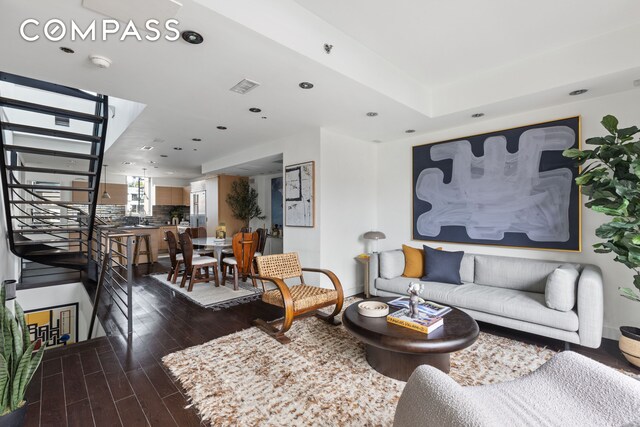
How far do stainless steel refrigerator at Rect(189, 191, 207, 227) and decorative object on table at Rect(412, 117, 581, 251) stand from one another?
6296 mm

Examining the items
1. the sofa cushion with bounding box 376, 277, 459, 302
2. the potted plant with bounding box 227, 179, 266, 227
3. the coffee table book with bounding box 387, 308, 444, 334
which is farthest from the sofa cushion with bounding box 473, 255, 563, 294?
the potted plant with bounding box 227, 179, 266, 227

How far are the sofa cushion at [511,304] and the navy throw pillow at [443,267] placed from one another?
185 mm

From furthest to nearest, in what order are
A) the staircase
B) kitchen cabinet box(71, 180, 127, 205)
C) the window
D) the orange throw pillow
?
the window < kitchen cabinet box(71, 180, 127, 205) < the orange throw pillow < the staircase

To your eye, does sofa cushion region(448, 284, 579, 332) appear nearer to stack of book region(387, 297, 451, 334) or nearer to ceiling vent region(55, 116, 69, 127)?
stack of book region(387, 297, 451, 334)

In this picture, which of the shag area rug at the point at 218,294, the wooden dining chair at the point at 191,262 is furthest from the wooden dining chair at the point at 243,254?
the wooden dining chair at the point at 191,262

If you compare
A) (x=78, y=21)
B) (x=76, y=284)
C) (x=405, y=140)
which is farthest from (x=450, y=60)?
(x=76, y=284)

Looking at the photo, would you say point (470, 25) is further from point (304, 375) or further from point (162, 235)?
point (162, 235)

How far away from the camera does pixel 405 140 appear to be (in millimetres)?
4781

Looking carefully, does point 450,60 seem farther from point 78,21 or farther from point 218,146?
point 218,146

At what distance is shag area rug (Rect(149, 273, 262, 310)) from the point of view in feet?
13.6

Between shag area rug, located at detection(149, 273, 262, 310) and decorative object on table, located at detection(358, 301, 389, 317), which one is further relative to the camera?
shag area rug, located at detection(149, 273, 262, 310)

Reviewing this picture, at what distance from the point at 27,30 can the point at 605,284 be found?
18.0ft

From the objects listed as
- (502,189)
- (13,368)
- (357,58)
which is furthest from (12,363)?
(502,189)

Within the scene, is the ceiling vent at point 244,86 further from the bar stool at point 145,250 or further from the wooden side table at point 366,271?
the bar stool at point 145,250
